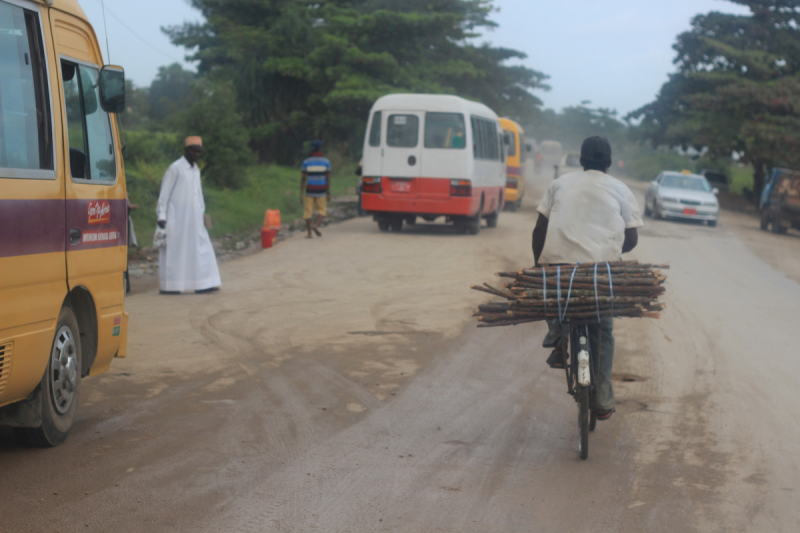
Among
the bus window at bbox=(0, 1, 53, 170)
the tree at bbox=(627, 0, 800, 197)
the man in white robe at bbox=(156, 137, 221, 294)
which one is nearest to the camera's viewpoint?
the bus window at bbox=(0, 1, 53, 170)

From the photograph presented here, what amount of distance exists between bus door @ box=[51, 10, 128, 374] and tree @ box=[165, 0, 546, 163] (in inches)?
1210

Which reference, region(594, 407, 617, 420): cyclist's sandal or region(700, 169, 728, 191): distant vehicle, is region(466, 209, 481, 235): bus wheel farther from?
region(700, 169, 728, 191): distant vehicle

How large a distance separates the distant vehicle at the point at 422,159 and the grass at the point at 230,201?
11.0ft

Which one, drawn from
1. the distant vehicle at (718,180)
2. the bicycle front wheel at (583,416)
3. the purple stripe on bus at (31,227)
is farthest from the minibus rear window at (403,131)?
the distant vehicle at (718,180)

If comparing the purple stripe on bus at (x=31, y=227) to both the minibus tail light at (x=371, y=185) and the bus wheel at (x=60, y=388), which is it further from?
the minibus tail light at (x=371, y=185)

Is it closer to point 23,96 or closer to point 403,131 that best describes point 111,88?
point 23,96

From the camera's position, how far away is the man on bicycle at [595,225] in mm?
5270

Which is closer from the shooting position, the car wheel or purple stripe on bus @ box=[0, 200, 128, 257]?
purple stripe on bus @ box=[0, 200, 128, 257]

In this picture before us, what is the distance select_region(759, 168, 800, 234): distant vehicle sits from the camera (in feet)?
81.4

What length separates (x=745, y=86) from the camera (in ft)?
119

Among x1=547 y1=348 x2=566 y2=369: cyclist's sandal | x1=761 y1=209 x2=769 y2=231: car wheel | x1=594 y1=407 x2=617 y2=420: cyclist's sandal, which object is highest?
x1=547 y1=348 x2=566 y2=369: cyclist's sandal

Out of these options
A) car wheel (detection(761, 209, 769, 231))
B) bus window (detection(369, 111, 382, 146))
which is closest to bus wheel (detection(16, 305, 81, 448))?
bus window (detection(369, 111, 382, 146))

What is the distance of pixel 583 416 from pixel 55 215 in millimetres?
3099

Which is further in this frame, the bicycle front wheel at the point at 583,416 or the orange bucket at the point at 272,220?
the orange bucket at the point at 272,220
